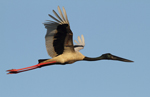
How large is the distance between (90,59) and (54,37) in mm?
2665

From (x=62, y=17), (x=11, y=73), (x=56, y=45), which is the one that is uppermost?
(x=62, y=17)

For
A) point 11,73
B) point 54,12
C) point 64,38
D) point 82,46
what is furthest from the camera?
point 82,46

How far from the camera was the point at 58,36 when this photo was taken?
16.1 metres

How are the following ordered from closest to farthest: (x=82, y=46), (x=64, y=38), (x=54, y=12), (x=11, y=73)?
(x=54, y=12) < (x=64, y=38) < (x=11, y=73) < (x=82, y=46)

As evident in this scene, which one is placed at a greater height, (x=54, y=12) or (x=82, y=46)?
(x=54, y=12)

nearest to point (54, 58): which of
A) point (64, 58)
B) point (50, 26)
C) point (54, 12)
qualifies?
point (64, 58)

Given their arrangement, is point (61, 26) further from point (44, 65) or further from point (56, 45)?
point (44, 65)

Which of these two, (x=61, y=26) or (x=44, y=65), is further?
(x=44, y=65)

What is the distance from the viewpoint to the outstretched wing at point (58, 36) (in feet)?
49.7

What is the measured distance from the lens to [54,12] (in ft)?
48.3

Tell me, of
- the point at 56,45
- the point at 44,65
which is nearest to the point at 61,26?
the point at 56,45

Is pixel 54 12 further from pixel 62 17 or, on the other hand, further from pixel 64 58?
pixel 64 58

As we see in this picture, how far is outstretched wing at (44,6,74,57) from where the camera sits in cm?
1515

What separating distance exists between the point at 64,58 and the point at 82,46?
4.09 metres
